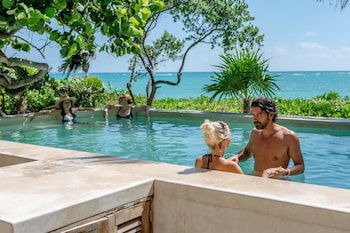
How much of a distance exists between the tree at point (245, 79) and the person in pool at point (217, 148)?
944 centimetres

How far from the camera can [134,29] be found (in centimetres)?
440

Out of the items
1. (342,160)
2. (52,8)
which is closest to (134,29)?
(52,8)

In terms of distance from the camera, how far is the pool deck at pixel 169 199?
261 centimetres

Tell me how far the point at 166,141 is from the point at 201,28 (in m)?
7.14

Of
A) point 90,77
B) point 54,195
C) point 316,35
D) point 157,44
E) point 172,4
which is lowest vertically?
point 54,195

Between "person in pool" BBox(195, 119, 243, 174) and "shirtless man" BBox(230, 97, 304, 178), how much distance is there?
662mm

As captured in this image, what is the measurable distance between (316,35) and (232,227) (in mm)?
77824

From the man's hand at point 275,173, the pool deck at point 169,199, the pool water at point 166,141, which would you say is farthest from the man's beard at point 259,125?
the pool water at point 166,141

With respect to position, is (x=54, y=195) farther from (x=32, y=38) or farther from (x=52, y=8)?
(x=32, y=38)

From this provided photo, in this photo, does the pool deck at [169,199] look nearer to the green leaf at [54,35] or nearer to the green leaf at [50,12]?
the green leaf at [50,12]

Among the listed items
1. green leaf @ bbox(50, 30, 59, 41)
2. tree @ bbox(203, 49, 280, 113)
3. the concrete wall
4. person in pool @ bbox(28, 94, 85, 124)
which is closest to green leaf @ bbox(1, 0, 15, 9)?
green leaf @ bbox(50, 30, 59, 41)

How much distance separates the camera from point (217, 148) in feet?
13.0

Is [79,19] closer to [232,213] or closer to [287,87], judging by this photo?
[232,213]

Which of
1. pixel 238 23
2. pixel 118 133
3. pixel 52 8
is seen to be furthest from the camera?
pixel 238 23
